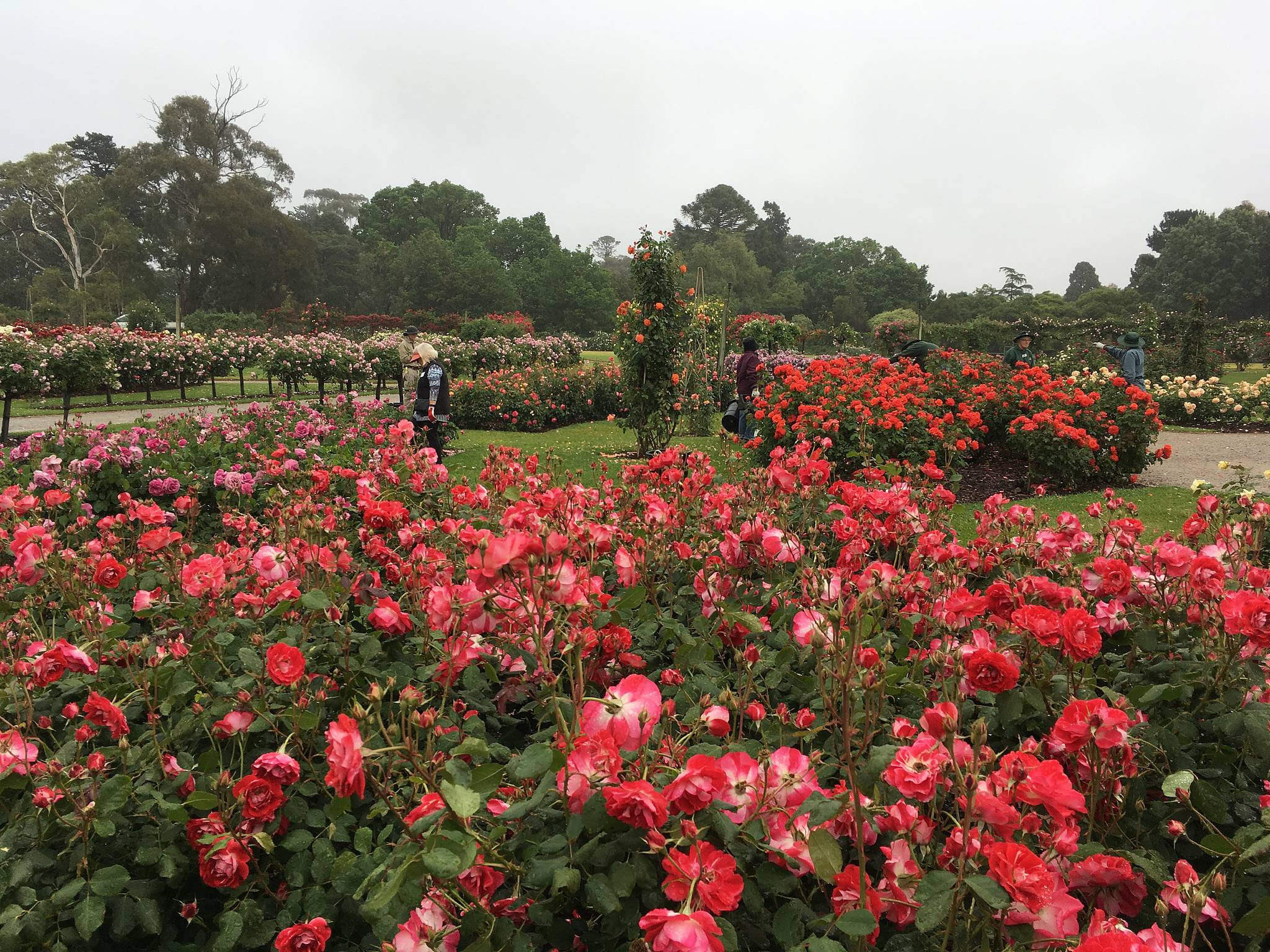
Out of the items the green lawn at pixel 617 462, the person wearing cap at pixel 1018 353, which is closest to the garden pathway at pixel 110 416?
the green lawn at pixel 617 462

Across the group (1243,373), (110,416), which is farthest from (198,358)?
(1243,373)

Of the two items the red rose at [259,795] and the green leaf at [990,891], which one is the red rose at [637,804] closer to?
the green leaf at [990,891]

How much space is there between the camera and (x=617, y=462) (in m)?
9.16

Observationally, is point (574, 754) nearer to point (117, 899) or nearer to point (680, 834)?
point (680, 834)

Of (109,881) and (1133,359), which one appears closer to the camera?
(109,881)

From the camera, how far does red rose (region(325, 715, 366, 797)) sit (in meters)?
0.88

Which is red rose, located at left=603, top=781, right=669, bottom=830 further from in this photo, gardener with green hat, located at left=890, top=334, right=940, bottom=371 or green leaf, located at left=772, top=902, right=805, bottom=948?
gardener with green hat, located at left=890, top=334, right=940, bottom=371

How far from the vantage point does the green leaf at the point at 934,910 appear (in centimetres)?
77

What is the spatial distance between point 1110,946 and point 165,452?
578 cm

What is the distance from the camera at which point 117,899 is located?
1190 mm

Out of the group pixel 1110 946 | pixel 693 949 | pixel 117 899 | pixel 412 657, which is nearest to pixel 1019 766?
pixel 1110 946

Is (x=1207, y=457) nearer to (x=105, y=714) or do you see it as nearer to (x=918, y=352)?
(x=918, y=352)

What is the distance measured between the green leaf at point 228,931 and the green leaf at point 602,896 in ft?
2.14

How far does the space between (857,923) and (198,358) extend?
19.2 m
